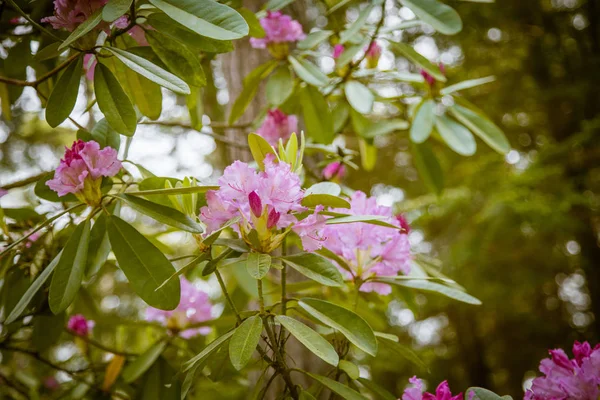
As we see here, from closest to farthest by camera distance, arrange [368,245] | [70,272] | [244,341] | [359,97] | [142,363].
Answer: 1. [244,341]
2. [70,272]
3. [368,245]
4. [142,363]
5. [359,97]

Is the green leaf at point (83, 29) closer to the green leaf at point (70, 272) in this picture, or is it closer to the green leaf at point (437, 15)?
the green leaf at point (70, 272)

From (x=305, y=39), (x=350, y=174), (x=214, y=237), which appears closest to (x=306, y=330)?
(x=214, y=237)

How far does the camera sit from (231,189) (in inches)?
28.4

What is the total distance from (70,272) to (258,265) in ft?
1.11

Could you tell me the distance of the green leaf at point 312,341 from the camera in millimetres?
684

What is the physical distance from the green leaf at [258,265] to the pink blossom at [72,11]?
511 mm

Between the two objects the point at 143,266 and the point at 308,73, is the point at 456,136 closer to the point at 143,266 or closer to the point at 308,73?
the point at 308,73

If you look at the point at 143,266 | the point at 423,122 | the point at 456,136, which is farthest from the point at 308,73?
the point at 143,266

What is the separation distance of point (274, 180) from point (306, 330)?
0.23 metres

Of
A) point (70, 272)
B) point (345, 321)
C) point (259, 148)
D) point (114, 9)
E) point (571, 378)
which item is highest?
point (114, 9)

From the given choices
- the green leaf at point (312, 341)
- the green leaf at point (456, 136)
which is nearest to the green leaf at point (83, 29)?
the green leaf at point (312, 341)

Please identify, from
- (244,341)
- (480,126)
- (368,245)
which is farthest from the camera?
(480,126)

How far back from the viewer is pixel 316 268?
77 centimetres

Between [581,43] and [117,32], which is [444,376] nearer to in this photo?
[581,43]
